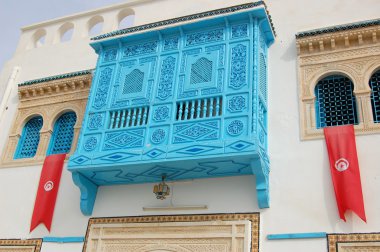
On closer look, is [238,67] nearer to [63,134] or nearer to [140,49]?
[140,49]

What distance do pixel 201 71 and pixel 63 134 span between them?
10.3ft

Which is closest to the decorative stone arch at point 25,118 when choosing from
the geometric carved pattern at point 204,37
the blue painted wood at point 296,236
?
the geometric carved pattern at point 204,37

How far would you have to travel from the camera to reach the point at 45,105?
28.2ft

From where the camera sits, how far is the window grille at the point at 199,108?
20.2 feet

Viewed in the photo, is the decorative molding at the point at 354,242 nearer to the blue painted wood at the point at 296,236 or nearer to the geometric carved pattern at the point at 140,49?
the blue painted wood at the point at 296,236

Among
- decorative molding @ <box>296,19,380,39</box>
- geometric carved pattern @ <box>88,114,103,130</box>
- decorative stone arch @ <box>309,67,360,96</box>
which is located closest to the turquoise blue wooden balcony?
geometric carved pattern @ <box>88,114,103,130</box>

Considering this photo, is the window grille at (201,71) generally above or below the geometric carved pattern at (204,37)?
below

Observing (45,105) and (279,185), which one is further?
(45,105)

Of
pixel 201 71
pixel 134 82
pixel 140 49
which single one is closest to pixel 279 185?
pixel 201 71

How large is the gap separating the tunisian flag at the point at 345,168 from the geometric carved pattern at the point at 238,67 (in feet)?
4.39

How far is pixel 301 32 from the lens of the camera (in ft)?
23.2

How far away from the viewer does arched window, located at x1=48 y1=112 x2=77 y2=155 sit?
809 cm

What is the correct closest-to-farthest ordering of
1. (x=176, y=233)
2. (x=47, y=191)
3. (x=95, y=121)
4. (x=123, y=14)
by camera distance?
(x=176, y=233) < (x=95, y=121) < (x=47, y=191) < (x=123, y=14)

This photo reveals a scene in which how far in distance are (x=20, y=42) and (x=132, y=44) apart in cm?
412
